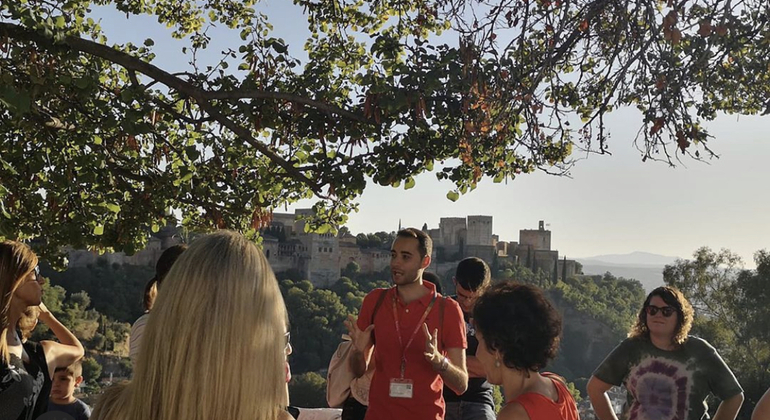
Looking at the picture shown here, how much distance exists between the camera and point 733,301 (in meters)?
20.2

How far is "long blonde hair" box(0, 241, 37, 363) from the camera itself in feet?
7.61

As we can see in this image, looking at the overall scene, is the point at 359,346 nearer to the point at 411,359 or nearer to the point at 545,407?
the point at 411,359

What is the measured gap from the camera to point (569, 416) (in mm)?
2064

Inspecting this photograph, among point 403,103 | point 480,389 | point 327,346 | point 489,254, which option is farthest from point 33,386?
point 489,254

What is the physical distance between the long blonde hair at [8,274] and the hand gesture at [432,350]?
150cm

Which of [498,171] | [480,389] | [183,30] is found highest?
[183,30]

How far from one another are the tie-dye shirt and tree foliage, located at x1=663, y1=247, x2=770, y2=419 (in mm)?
17471

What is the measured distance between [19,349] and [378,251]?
77.0 m

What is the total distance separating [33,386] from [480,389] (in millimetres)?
2195

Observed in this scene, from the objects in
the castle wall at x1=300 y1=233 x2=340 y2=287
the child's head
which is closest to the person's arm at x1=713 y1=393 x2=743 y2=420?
the child's head

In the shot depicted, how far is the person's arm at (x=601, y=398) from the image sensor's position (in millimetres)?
3543

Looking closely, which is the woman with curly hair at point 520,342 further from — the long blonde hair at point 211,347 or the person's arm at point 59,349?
the person's arm at point 59,349

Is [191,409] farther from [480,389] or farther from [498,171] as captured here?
[498,171]

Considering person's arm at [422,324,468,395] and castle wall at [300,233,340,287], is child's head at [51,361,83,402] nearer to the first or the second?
person's arm at [422,324,468,395]
